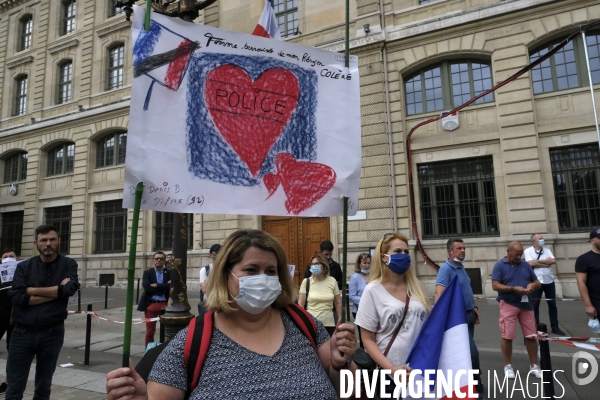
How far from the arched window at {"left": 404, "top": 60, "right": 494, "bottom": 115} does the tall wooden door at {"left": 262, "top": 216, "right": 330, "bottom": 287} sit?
5.94 meters

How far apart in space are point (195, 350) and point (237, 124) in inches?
64.3

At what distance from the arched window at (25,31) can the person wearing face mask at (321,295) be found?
30570mm

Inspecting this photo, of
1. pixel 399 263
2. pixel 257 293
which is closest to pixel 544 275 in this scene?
pixel 399 263

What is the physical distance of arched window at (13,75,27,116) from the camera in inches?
1078

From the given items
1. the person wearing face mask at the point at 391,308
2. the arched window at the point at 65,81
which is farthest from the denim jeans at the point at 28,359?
the arched window at the point at 65,81

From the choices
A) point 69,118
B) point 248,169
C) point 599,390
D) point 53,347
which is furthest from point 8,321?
point 69,118

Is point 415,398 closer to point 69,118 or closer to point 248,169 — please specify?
point 248,169

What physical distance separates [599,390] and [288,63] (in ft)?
18.3

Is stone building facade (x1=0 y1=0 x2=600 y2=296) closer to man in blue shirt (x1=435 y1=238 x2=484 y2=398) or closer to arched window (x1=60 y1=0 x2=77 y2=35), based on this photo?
arched window (x1=60 y1=0 x2=77 y2=35)

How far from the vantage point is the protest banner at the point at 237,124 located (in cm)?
267

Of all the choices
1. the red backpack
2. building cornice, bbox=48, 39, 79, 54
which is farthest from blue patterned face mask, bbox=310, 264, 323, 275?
building cornice, bbox=48, 39, 79, 54
